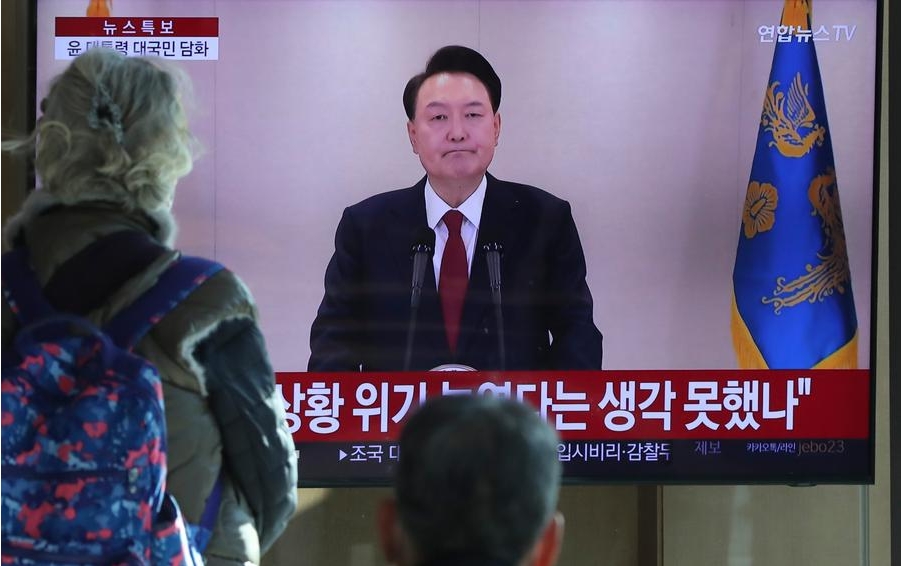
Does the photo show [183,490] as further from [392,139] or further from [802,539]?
[802,539]

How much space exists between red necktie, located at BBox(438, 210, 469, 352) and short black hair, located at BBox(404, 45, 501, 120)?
1.58ft

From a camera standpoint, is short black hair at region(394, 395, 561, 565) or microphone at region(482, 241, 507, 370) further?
microphone at region(482, 241, 507, 370)

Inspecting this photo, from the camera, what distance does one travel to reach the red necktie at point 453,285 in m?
3.88

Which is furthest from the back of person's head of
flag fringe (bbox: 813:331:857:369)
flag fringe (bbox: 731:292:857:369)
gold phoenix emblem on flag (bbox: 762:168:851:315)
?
flag fringe (bbox: 813:331:857:369)

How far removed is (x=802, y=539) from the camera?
444cm

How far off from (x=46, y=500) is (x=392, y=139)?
2.20 meters

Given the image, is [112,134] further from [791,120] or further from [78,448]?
[791,120]

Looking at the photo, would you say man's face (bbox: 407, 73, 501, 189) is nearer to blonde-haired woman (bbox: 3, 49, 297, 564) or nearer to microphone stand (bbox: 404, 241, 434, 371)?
microphone stand (bbox: 404, 241, 434, 371)

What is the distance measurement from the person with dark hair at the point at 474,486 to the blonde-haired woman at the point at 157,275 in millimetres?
874

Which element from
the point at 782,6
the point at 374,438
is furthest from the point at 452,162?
the point at 782,6

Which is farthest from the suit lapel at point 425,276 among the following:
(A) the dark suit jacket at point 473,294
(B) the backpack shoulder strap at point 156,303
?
(B) the backpack shoulder strap at point 156,303

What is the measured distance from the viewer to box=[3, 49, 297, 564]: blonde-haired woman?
2055 millimetres

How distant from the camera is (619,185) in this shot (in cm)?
395

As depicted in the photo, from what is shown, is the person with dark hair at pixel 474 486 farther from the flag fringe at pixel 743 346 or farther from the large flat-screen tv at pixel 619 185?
the flag fringe at pixel 743 346
